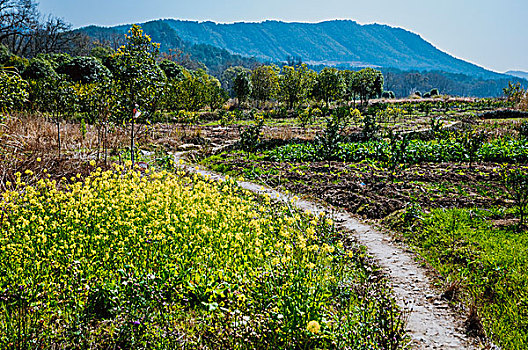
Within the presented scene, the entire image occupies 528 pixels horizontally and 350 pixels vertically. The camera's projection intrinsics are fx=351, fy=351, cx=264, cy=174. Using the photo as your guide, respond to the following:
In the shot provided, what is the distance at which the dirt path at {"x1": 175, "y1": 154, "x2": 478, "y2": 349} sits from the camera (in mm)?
3201

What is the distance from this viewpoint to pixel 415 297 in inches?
155

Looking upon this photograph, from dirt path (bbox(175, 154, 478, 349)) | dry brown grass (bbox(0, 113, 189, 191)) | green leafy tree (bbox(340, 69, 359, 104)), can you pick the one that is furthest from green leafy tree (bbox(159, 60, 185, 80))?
dirt path (bbox(175, 154, 478, 349))

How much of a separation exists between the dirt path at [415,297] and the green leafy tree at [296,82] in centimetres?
2924

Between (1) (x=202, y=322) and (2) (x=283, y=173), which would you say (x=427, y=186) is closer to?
(2) (x=283, y=173)

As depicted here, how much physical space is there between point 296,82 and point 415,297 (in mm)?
31592

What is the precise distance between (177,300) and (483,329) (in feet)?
9.53

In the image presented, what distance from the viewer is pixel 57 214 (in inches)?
183

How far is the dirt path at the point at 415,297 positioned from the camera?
10.5 ft

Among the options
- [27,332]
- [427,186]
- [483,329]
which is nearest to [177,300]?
[27,332]

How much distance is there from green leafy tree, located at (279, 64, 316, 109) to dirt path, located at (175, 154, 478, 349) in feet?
95.9

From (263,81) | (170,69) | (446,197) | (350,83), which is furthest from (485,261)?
(263,81)

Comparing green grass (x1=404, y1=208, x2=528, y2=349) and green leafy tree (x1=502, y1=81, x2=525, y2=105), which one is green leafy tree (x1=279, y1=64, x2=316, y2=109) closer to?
green leafy tree (x1=502, y1=81, x2=525, y2=105)

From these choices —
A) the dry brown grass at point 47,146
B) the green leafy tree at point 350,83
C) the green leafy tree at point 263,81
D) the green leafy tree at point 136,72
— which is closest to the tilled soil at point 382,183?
the green leafy tree at point 136,72

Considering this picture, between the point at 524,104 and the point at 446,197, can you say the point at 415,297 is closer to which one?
the point at 446,197
